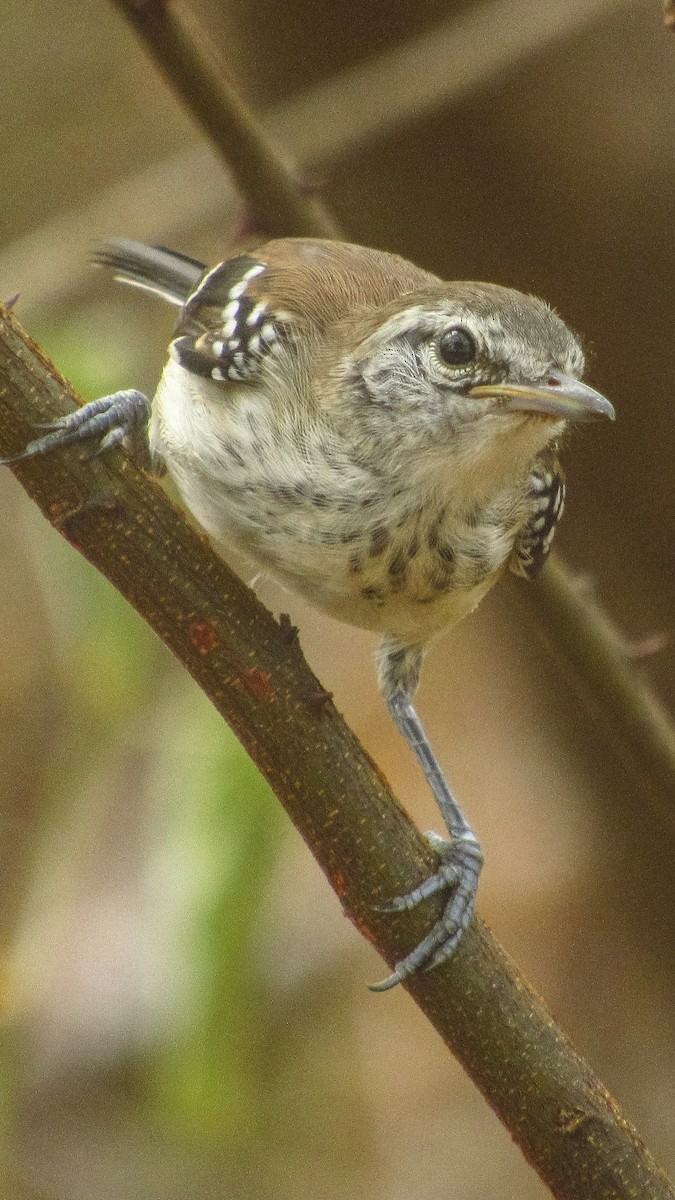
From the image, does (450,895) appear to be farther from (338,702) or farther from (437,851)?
(338,702)

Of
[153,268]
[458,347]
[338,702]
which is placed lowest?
[338,702]

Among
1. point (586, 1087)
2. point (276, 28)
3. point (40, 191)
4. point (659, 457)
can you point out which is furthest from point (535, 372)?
point (40, 191)

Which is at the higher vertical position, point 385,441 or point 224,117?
point 224,117

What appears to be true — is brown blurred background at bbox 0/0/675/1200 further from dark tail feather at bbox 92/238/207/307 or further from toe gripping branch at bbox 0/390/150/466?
toe gripping branch at bbox 0/390/150/466

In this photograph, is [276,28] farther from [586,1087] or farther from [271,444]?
[586,1087]

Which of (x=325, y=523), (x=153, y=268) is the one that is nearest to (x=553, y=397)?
(x=325, y=523)

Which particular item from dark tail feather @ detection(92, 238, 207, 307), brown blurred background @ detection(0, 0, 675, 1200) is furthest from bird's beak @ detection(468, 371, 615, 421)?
dark tail feather @ detection(92, 238, 207, 307)
